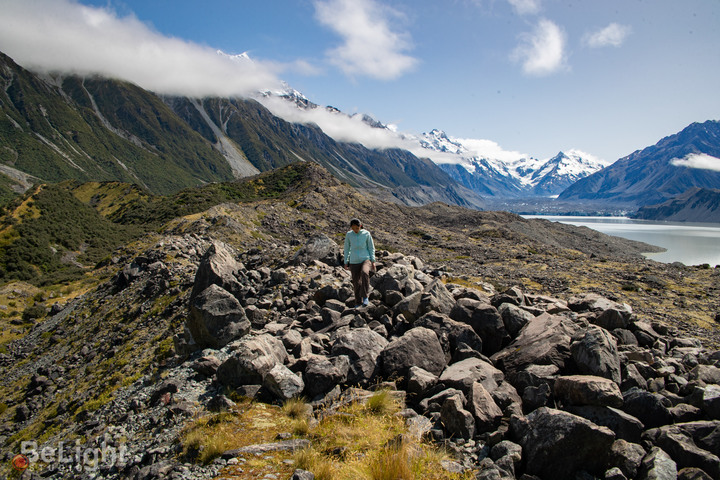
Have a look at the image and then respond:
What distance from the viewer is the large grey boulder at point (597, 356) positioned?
710cm

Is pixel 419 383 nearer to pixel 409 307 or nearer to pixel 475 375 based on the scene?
pixel 475 375

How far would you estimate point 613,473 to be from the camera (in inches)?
207

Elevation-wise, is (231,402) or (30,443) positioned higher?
(231,402)

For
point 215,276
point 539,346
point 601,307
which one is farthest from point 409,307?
point 215,276

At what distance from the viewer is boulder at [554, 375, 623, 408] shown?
616cm

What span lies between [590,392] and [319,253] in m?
13.4

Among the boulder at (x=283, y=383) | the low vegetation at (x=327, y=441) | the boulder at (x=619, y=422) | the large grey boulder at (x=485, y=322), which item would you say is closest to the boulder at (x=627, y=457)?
the boulder at (x=619, y=422)

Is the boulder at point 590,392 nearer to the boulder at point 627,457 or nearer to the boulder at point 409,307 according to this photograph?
the boulder at point 627,457

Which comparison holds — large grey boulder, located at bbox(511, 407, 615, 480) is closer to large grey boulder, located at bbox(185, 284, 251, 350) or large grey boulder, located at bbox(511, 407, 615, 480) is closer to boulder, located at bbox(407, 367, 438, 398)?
boulder, located at bbox(407, 367, 438, 398)

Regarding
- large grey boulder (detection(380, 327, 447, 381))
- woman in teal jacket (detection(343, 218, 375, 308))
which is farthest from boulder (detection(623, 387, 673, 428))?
woman in teal jacket (detection(343, 218, 375, 308))

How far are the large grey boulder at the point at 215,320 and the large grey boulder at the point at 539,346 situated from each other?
7132 mm

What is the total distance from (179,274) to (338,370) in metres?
14.4

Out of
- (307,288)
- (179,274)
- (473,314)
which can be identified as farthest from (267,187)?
(473,314)

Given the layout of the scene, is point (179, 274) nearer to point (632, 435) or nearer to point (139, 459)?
point (139, 459)
